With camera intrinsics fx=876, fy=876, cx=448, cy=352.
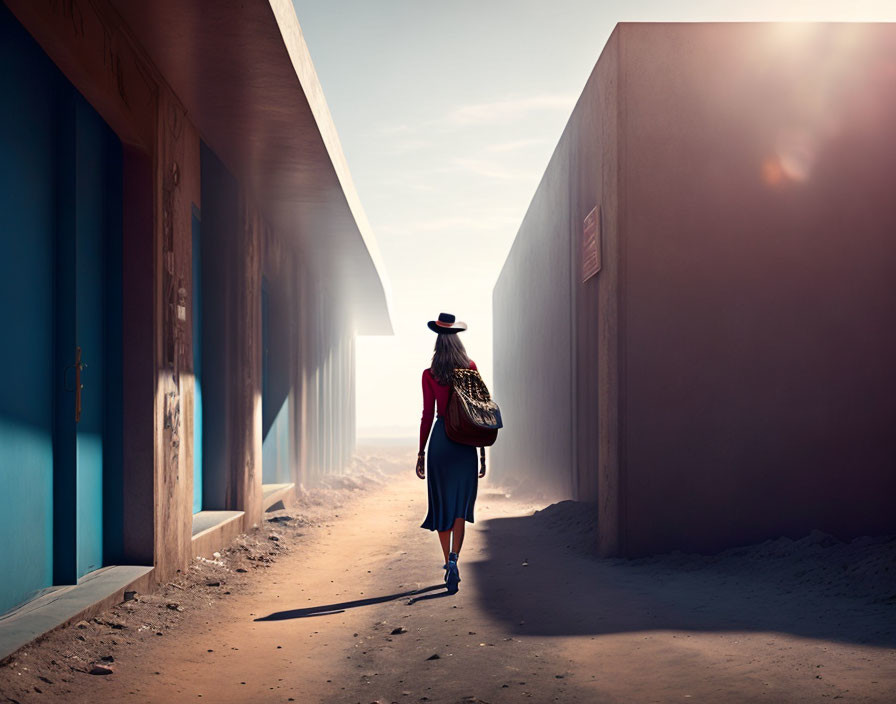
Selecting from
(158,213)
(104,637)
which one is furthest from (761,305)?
(104,637)

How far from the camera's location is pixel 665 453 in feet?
21.8

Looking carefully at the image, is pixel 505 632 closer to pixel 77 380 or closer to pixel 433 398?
pixel 433 398

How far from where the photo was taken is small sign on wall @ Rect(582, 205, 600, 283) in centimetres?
733

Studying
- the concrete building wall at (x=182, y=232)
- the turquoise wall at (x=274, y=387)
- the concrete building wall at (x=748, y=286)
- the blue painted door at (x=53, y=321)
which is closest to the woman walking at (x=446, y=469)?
the concrete building wall at (x=748, y=286)

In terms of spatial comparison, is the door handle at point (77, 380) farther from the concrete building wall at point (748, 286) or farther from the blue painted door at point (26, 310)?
the concrete building wall at point (748, 286)

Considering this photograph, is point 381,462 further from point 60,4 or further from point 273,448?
point 60,4

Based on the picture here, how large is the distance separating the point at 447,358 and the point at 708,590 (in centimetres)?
228

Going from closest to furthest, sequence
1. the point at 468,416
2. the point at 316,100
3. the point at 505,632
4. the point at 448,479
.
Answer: the point at 505,632, the point at 468,416, the point at 448,479, the point at 316,100

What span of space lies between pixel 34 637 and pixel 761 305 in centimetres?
530

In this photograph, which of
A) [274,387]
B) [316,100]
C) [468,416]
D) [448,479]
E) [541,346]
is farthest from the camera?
[541,346]

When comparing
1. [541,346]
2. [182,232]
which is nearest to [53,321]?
[182,232]

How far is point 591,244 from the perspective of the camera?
7.62 metres

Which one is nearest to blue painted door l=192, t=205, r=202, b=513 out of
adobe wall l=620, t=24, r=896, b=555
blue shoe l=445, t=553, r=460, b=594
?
blue shoe l=445, t=553, r=460, b=594

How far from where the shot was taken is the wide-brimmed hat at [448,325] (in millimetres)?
6207
